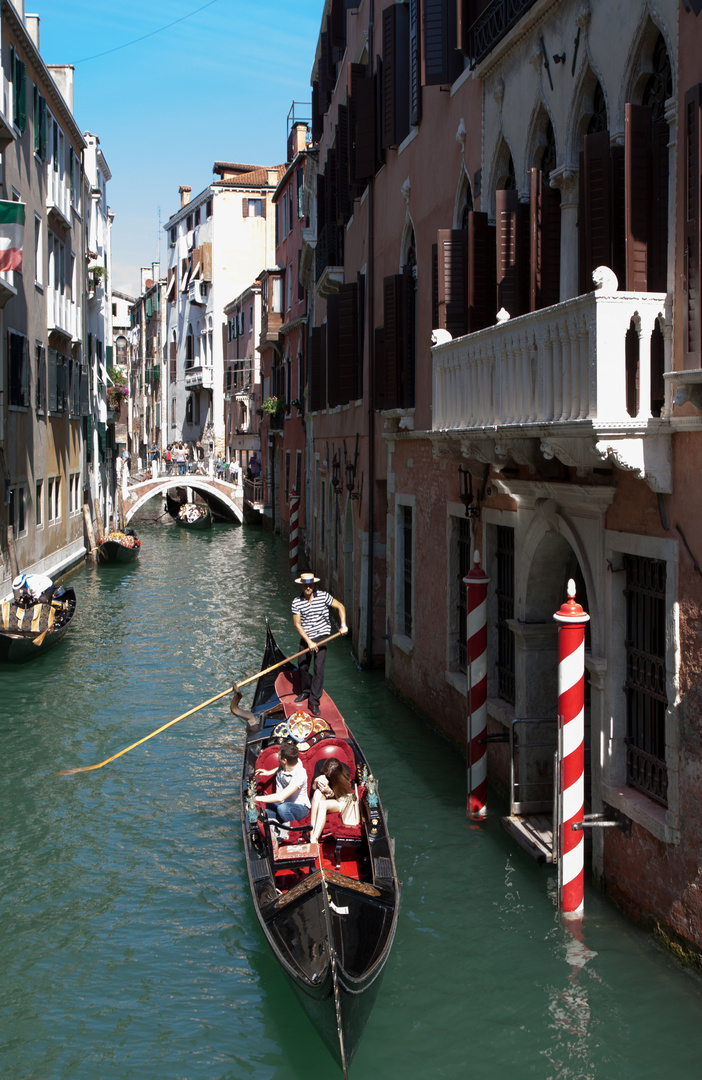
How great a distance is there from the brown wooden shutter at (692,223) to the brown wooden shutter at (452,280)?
326cm

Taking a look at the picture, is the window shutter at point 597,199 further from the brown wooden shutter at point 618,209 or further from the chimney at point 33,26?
the chimney at point 33,26

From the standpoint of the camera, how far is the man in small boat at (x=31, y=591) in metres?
14.8

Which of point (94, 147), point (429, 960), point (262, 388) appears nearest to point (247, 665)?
point (429, 960)

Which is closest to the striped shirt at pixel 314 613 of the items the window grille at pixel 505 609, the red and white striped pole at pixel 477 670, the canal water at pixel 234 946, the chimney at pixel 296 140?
the canal water at pixel 234 946

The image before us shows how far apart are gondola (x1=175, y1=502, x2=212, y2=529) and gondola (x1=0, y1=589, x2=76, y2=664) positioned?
64.2ft

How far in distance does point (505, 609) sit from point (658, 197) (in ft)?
12.9

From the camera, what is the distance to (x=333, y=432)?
57.8 feet

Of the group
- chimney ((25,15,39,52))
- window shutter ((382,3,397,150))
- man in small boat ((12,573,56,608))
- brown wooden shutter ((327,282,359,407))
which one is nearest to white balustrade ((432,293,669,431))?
window shutter ((382,3,397,150))

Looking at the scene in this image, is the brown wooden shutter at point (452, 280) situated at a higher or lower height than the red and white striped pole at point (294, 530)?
higher

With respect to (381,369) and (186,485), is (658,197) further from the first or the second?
(186,485)

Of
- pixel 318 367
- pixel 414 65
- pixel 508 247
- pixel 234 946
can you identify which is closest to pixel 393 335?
pixel 414 65

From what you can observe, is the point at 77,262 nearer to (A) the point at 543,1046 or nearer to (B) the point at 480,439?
(B) the point at 480,439

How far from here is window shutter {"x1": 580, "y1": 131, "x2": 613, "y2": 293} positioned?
18.8 ft

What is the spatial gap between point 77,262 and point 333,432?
33.4 ft
